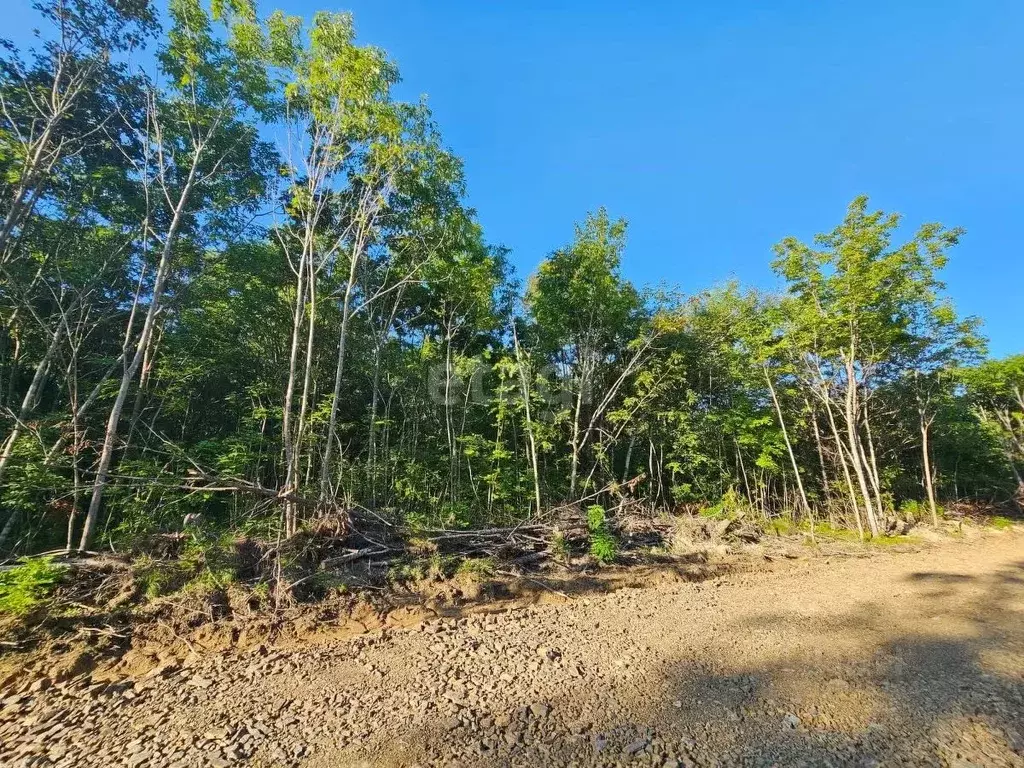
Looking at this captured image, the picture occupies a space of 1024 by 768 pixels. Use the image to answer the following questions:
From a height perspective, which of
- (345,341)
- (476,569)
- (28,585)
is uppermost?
(345,341)

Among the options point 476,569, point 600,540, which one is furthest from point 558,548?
point 476,569

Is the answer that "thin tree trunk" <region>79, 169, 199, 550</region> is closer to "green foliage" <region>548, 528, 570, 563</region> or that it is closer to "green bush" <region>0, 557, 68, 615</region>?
"green bush" <region>0, 557, 68, 615</region>

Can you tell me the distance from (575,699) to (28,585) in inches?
175

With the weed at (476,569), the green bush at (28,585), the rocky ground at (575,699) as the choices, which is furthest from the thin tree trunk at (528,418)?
the green bush at (28,585)

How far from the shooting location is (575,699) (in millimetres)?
2541

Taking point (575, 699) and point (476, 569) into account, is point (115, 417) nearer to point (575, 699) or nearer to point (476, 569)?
point (476, 569)

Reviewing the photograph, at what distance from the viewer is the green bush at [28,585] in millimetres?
3156

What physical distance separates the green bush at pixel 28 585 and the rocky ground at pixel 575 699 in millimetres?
982

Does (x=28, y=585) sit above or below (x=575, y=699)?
above

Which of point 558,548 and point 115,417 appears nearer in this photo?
point 115,417

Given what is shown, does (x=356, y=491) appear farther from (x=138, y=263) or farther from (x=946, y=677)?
(x=946, y=677)

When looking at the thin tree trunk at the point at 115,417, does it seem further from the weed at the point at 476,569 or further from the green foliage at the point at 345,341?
the weed at the point at 476,569

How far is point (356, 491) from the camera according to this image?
27.0ft

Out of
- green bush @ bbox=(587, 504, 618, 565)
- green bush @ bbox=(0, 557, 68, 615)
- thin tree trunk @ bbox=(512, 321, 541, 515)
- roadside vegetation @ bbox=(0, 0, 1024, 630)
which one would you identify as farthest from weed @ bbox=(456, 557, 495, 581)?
green bush @ bbox=(0, 557, 68, 615)
